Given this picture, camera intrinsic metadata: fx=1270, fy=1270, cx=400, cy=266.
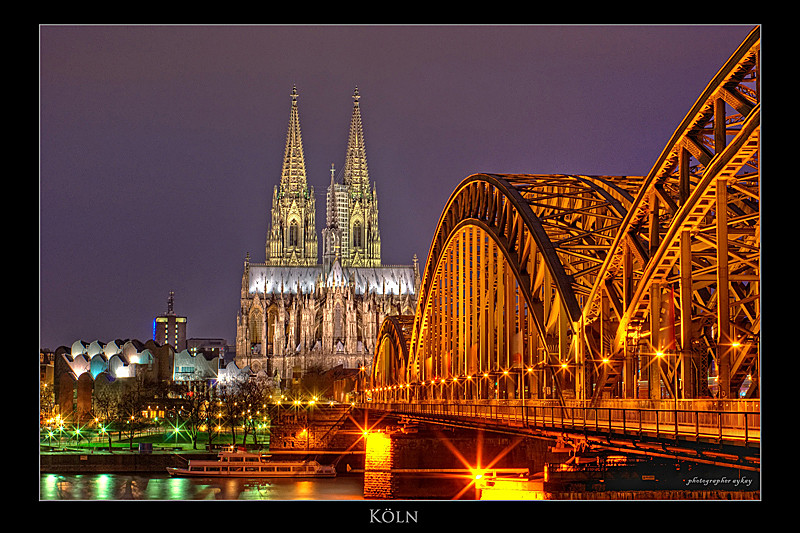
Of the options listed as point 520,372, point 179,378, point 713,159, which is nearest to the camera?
point 713,159

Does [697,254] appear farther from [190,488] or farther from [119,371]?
[119,371]

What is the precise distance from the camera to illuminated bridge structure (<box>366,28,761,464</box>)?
21938 mm

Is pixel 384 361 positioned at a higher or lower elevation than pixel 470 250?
lower

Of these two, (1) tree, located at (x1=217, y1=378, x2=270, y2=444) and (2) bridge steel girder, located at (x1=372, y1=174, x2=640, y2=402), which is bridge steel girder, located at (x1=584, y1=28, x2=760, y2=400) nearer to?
(2) bridge steel girder, located at (x1=372, y1=174, x2=640, y2=402)

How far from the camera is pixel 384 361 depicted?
94062 millimetres

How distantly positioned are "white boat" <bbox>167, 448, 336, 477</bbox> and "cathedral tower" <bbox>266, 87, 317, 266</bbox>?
12026cm

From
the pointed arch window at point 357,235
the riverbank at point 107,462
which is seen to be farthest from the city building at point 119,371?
the pointed arch window at point 357,235

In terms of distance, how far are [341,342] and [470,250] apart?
405 feet

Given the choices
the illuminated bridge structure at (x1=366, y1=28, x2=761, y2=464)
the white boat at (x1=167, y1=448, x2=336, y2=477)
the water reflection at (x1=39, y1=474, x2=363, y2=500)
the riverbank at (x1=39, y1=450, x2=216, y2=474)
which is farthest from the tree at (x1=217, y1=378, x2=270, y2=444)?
the illuminated bridge structure at (x1=366, y1=28, x2=761, y2=464)

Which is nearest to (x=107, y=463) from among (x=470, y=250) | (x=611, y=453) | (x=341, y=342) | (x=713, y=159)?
(x=470, y=250)

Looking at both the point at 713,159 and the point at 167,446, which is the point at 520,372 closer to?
the point at 713,159

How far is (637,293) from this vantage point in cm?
2691

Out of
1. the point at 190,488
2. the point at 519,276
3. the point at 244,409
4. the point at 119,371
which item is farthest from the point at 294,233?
the point at 519,276

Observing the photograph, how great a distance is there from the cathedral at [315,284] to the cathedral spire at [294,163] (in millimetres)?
154
